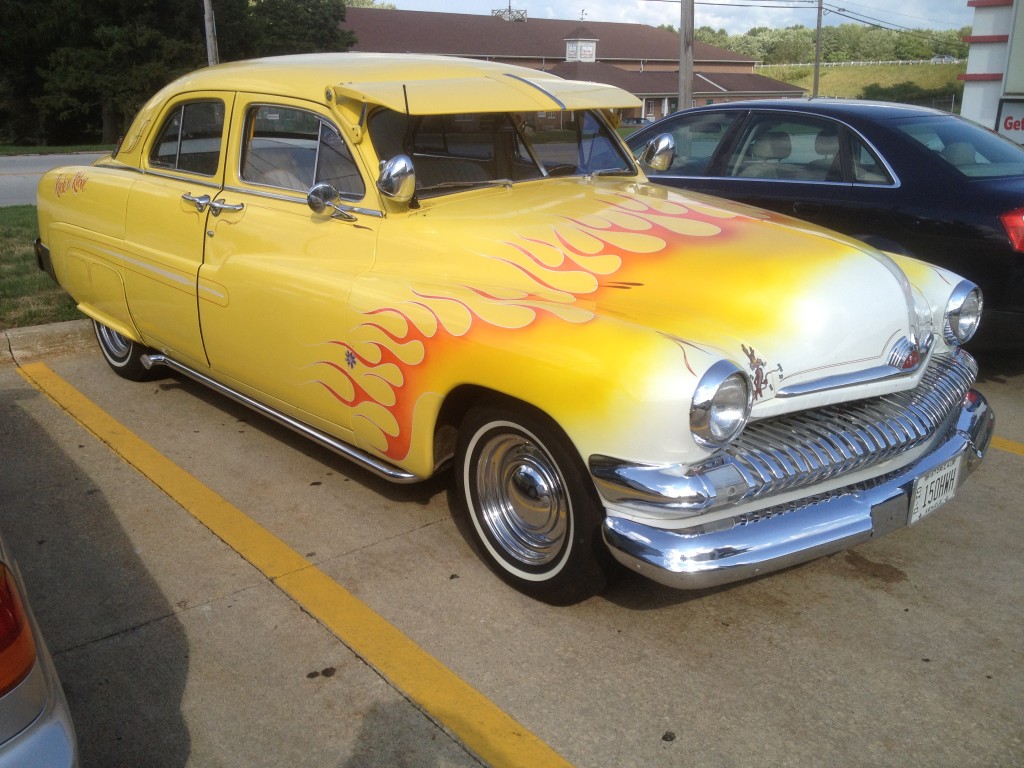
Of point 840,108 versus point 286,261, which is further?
point 840,108

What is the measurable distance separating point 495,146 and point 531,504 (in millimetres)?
1709

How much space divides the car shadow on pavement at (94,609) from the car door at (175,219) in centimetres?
74

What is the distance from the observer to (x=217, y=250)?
14.2 ft

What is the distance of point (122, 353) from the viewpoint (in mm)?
5746

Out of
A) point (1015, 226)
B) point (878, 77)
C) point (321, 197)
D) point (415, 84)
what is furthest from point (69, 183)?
point (878, 77)

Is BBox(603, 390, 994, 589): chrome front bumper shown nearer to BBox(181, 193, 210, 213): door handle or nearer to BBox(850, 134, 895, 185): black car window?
BBox(181, 193, 210, 213): door handle

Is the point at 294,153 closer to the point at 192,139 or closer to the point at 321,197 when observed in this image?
the point at 321,197

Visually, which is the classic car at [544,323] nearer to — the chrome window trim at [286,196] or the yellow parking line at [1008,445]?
the chrome window trim at [286,196]

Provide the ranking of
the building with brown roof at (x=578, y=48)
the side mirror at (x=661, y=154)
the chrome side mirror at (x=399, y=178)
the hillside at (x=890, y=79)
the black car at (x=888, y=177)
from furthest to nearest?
the building with brown roof at (x=578, y=48) < the hillside at (x=890, y=79) < the black car at (x=888, y=177) < the side mirror at (x=661, y=154) < the chrome side mirror at (x=399, y=178)

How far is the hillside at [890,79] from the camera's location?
44281 millimetres

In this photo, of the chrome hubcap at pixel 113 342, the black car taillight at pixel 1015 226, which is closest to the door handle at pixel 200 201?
the chrome hubcap at pixel 113 342

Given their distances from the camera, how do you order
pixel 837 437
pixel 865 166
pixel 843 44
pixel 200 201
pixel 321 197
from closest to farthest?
pixel 837 437 → pixel 321 197 → pixel 200 201 → pixel 865 166 → pixel 843 44

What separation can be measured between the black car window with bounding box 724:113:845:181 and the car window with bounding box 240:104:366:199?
132 inches

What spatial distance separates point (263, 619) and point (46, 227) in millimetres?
3719
